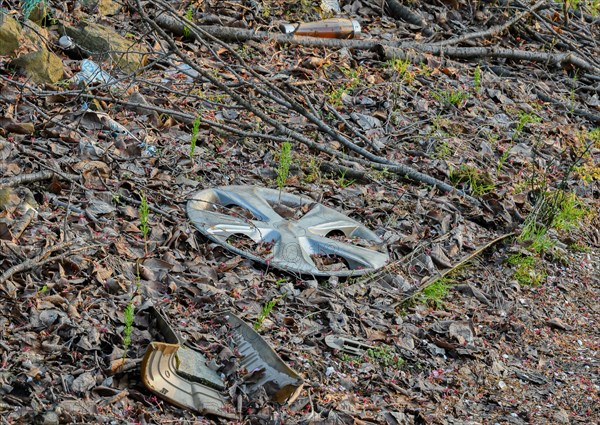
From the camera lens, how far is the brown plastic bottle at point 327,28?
260 inches

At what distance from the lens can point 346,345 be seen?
3883 mm

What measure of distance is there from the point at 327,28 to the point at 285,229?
2.70m

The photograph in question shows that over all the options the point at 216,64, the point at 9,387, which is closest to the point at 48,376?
the point at 9,387

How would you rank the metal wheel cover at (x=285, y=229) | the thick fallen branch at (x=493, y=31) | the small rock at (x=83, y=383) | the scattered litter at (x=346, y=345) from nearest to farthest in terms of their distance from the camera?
1. the small rock at (x=83, y=383)
2. the scattered litter at (x=346, y=345)
3. the metal wheel cover at (x=285, y=229)
4. the thick fallen branch at (x=493, y=31)

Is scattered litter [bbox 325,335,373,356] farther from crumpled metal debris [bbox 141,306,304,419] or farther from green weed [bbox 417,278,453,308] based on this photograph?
green weed [bbox 417,278,453,308]

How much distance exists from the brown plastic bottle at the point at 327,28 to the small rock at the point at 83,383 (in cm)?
396

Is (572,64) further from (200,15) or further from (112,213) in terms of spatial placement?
(112,213)

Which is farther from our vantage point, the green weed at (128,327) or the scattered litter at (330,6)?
the scattered litter at (330,6)

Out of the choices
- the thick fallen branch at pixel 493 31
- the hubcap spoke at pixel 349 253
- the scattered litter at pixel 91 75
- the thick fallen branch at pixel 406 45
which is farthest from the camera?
the thick fallen branch at pixel 493 31

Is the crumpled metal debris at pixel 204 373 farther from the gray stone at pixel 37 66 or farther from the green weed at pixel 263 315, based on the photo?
the gray stone at pixel 37 66

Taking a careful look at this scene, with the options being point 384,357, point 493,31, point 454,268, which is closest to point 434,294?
point 454,268

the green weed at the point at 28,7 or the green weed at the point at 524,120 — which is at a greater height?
the green weed at the point at 28,7

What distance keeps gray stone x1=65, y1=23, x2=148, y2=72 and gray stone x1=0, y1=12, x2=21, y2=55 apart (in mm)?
480

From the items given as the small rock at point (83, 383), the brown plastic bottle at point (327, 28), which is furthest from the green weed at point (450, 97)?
the small rock at point (83, 383)
